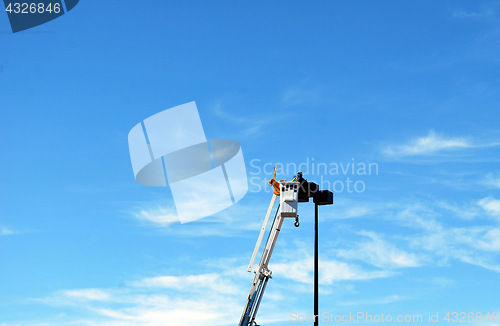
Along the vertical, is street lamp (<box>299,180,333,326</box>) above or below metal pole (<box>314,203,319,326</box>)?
above

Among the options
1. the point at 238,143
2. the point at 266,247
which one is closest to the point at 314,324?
the point at 266,247

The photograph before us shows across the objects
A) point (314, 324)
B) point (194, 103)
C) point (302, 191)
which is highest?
point (194, 103)

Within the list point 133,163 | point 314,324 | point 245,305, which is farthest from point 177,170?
point 314,324

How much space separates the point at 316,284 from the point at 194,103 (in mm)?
12793

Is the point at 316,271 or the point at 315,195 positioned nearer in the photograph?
the point at 316,271

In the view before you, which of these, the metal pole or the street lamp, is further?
the street lamp

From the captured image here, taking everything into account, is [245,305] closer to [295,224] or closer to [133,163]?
[295,224]

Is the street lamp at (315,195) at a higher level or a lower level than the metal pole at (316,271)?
higher

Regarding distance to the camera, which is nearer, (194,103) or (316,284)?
(316,284)

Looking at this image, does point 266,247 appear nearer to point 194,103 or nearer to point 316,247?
point 316,247

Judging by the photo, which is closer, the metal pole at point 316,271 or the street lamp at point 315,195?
the metal pole at point 316,271

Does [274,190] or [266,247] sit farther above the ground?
[274,190]

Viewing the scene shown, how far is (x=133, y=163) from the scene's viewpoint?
45812 mm

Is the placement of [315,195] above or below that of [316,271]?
above
